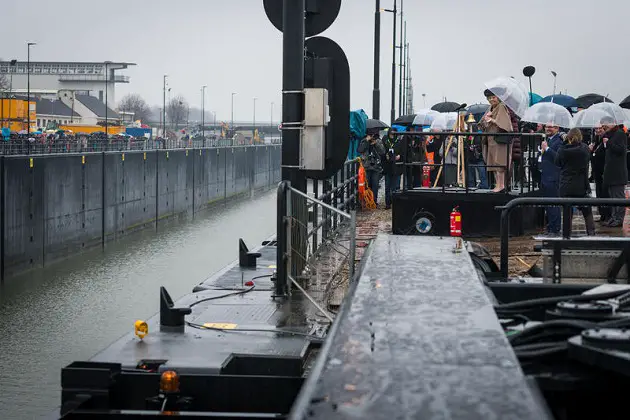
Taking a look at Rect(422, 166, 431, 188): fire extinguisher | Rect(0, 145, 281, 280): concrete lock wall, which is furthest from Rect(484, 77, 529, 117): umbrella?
Rect(0, 145, 281, 280): concrete lock wall

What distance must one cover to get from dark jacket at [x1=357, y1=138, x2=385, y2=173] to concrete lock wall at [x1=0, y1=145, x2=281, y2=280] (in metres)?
11.3

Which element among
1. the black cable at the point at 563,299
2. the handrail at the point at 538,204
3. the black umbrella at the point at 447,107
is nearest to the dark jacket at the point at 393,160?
the black umbrella at the point at 447,107

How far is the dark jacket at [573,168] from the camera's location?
50.2 feet

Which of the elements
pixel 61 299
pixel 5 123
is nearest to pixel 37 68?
pixel 5 123

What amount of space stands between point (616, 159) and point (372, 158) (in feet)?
32.4

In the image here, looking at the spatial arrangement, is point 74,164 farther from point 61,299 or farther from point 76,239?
point 61,299

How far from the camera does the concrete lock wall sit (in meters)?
32.2

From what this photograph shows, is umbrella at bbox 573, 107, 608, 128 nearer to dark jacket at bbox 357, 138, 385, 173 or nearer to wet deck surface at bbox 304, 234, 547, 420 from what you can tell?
dark jacket at bbox 357, 138, 385, 173

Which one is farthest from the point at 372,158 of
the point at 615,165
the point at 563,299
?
the point at 563,299

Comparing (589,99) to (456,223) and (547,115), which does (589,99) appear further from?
(456,223)

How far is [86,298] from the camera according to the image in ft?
91.9

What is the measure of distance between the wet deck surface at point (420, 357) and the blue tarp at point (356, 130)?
21.9 metres

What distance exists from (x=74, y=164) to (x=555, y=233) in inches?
1038

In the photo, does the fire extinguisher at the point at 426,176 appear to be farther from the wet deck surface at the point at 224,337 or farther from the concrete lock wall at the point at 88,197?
the wet deck surface at the point at 224,337
